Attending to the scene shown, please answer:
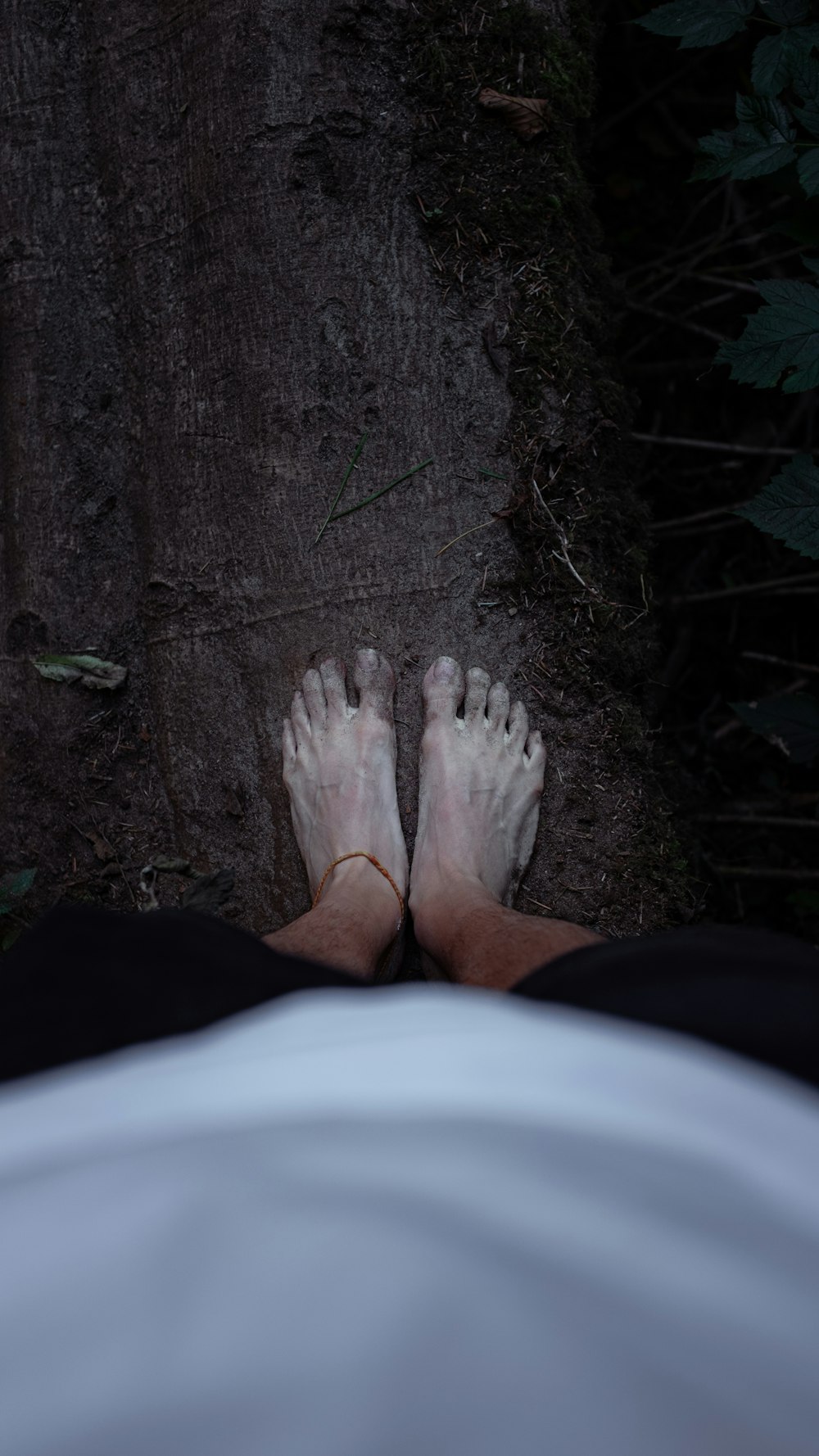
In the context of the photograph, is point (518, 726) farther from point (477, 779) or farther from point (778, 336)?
point (778, 336)

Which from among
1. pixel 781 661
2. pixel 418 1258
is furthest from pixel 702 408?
pixel 418 1258

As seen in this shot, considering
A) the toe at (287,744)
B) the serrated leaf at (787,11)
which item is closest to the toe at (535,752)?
the toe at (287,744)

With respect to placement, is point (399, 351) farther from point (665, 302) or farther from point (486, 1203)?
point (486, 1203)

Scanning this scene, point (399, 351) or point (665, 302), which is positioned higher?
point (665, 302)

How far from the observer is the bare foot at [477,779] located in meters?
1.83

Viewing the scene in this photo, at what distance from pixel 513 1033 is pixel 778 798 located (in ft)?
6.66

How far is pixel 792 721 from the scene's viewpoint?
5.53ft

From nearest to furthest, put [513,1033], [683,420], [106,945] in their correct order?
[513,1033] < [106,945] < [683,420]

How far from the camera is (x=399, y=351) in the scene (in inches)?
69.1

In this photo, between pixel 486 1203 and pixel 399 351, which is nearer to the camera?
pixel 486 1203

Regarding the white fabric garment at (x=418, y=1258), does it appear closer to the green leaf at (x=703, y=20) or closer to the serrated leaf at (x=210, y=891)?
the serrated leaf at (x=210, y=891)

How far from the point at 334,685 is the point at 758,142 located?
1.22 meters

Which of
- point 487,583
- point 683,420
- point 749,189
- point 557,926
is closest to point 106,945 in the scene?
point 557,926

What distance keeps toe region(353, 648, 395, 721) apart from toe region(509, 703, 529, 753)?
0.26 meters
